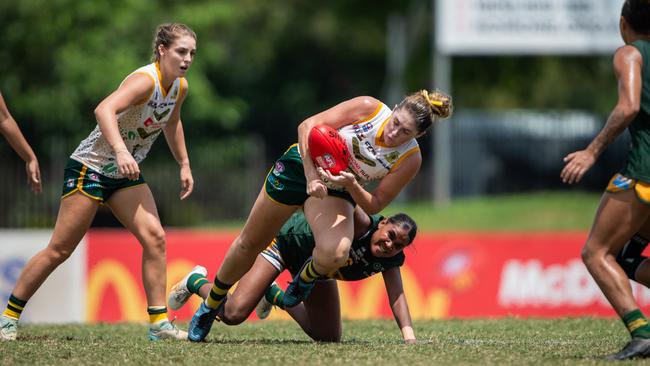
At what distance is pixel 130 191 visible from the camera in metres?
6.78

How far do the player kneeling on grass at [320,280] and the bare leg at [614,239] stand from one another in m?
1.32

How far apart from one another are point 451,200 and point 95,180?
44.5 ft

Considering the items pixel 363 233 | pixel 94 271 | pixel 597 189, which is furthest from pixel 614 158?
pixel 363 233

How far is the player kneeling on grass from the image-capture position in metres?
6.50

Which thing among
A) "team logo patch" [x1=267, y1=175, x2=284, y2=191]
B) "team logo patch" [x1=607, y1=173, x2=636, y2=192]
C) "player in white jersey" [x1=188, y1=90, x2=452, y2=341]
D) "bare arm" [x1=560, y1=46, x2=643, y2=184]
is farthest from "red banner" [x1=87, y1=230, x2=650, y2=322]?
"bare arm" [x1=560, y1=46, x2=643, y2=184]

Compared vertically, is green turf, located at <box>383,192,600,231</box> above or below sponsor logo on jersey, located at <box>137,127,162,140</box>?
below

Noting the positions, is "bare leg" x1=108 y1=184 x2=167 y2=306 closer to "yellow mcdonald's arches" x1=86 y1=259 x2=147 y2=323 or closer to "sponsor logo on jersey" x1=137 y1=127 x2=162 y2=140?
"sponsor logo on jersey" x1=137 y1=127 x2=162 y2=140

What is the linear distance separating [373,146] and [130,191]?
1.71 meters

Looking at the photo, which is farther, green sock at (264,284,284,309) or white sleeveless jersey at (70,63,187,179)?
green sock at (264,284,284,309)

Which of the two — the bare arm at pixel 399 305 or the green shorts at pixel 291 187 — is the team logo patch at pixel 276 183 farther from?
the bare arm at pixel 399 305

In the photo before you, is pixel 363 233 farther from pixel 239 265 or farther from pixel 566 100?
pixel 566 100

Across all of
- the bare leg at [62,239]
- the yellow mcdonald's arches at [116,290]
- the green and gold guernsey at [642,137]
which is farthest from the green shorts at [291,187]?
the yellow mcdonald's arches at [116,290]

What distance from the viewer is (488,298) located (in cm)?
1201

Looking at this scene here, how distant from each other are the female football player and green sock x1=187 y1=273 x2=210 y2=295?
278 centimetres
